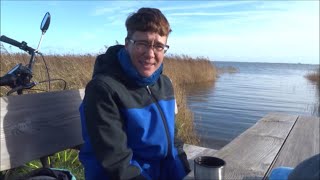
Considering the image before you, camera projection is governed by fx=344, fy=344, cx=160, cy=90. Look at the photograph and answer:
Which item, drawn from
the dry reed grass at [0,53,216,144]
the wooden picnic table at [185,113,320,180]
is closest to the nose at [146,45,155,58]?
the wooden picnic table at [185,113,320,180]

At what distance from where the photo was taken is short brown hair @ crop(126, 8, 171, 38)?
2037 mm

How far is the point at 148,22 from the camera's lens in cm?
204

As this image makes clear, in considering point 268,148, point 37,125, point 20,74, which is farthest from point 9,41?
point 268,148

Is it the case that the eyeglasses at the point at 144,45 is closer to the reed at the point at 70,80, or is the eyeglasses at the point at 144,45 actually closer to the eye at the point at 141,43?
the eye at the point at 141,43

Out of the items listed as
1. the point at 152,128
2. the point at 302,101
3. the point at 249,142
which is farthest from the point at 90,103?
the point at 302,101

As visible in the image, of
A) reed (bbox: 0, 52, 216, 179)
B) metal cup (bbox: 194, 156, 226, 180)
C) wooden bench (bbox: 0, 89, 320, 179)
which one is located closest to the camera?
metal cup (bbox: 194, 156, 226, 180)

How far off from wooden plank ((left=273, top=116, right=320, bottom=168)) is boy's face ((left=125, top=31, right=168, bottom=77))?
919mm

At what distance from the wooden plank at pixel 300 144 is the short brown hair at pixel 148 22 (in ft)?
3.30

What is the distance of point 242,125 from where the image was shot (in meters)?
8.20

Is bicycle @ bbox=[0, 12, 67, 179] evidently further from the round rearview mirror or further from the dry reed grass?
the dry reed grass

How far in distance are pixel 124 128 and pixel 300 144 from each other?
1.12 metres

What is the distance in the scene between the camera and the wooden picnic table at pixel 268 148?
1704 millimetres

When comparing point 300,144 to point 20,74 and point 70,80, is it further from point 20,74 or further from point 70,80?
point 70,80

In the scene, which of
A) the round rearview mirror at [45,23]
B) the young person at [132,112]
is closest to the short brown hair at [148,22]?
the young person at [132,112]
